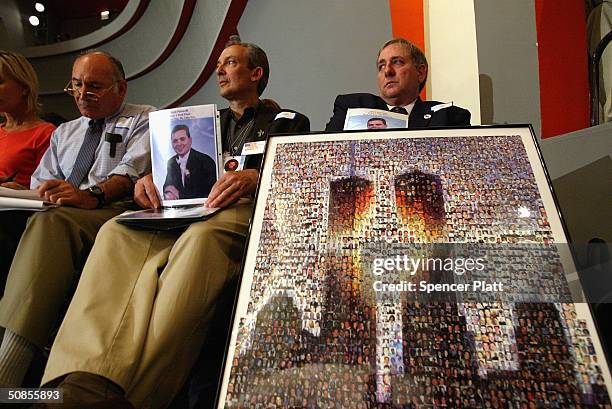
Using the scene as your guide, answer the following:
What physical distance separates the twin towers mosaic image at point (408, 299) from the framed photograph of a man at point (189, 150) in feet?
1.23

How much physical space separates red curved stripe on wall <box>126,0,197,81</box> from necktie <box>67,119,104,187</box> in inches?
134

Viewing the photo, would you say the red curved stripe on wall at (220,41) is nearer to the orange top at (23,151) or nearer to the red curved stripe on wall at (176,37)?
the red curved stripe on wall at (176,37)

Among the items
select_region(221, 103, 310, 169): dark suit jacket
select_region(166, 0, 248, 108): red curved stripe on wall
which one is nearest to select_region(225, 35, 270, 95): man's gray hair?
select_region(221, 103, 310, 169): dark suit jacket

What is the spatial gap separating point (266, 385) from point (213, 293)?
1.26 feet

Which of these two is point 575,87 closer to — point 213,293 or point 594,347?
point 594,347

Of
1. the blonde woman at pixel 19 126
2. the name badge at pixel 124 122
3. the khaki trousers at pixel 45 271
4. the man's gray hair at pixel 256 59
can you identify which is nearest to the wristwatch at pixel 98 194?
the khaki trousers at pixel 45 271

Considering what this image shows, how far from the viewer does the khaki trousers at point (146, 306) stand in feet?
2.90

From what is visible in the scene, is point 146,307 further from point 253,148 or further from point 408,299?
point 253,148

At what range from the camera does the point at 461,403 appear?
640mm

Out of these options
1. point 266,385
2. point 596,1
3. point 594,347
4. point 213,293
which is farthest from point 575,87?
point 266,385

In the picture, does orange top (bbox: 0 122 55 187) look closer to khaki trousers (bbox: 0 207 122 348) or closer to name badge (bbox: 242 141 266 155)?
khaki trousers (bbox: 0 207 122 348)

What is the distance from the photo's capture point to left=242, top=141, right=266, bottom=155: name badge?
1527 millimetres

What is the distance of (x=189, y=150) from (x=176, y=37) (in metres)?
4.31

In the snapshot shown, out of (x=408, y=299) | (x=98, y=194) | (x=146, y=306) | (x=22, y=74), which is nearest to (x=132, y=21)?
(x=22, y=74)
